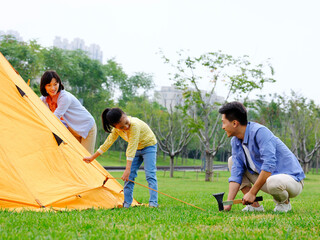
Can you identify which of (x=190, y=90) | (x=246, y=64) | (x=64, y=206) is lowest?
(x=64, y=206)

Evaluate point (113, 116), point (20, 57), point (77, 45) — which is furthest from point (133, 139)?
point (77, 45)

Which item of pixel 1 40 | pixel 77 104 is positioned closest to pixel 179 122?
pixel 1 40

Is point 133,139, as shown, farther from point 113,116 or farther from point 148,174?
point 148,174

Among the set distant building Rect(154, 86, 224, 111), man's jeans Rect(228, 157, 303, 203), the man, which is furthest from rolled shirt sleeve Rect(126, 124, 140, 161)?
distant building Rect(154, 86, 224, 111)

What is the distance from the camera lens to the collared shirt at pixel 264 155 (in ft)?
13.9

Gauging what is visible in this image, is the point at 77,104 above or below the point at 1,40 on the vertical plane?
below

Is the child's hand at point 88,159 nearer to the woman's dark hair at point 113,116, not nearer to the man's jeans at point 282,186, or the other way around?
the woman's dark hair at point 113,116

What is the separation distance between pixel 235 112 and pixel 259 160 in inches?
27.9

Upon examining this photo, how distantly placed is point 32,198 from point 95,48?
3585 inches

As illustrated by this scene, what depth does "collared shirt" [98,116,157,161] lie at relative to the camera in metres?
5.05

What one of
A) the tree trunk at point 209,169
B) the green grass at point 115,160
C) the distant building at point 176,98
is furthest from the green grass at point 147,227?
the green grass at point 115,160

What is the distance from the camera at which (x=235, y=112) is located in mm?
4406

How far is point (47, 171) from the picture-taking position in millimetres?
4641

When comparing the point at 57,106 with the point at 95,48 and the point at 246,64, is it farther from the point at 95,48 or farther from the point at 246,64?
the point at 95,48
